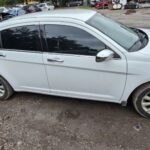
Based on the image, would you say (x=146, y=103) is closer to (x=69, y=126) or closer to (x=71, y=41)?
(x=69, y=126)

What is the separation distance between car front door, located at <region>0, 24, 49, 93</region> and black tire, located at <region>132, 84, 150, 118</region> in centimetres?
147

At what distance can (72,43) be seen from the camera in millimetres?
3766

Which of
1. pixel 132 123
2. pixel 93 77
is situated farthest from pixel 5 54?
pixel 132 123

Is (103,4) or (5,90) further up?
(5,90)

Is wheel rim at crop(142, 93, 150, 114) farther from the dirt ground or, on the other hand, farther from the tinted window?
the tinted window

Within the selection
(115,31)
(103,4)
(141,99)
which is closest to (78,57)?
(115,31)

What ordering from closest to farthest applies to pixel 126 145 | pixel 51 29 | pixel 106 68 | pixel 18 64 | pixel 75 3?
1. pixel 126 145
2. pixel 106 68
3. pixel 51 29
4. pixel 18 64
5. pixel 75 3

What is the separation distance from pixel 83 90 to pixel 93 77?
32 cm

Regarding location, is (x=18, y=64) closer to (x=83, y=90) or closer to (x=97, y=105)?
(x=83, y=90)

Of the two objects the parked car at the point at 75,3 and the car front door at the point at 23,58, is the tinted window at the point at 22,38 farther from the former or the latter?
the parked car at the point at 75,3

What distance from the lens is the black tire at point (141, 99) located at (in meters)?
3.57

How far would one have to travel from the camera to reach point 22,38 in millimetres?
4078

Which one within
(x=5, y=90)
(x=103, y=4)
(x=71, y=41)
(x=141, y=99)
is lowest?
(x=103, y=4)

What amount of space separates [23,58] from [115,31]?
5.10 feet
